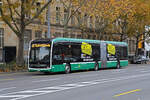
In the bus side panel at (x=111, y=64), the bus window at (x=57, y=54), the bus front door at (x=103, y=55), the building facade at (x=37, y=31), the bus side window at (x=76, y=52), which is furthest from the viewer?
the building facade at (x=37, y=31)

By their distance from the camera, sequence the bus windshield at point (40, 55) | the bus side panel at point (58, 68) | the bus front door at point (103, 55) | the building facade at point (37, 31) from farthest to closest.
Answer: the building facade at point (37, 31)
the bus front door at point (103, 55)
the bus side panel at point (58, 68)
the bus windshield at point (40, 55)

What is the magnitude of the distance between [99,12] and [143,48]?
4702 centimetres

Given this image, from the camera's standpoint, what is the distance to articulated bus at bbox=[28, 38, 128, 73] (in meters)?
24.8

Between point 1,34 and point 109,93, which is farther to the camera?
point 1,34

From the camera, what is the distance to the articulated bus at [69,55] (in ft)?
81.4

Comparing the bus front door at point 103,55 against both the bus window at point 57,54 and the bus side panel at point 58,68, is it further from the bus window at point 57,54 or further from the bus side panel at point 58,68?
the bus window at point 57,54

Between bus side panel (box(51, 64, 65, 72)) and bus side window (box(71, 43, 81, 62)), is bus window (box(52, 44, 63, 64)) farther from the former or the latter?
bus side window (box(71, 43, 81, 62))

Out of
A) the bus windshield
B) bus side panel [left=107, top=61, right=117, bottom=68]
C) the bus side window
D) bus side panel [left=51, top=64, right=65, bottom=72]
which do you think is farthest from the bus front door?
the bus windshield

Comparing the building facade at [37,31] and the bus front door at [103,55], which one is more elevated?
the building facade at [37,31]

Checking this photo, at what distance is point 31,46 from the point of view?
25484 millimetres

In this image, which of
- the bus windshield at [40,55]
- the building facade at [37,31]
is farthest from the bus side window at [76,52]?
the building facade at [37,31]

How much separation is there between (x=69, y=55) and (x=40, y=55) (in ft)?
10.5

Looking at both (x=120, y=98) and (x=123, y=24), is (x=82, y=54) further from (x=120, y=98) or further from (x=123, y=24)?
(x=123, y=24)

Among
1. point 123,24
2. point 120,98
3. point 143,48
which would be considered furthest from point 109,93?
point 143,48
